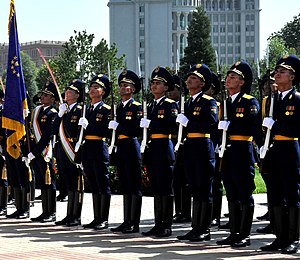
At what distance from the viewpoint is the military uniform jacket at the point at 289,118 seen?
9.30 m

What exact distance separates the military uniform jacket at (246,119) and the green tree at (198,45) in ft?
222

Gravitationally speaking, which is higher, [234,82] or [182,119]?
[234,82]

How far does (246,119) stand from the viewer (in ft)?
32.3

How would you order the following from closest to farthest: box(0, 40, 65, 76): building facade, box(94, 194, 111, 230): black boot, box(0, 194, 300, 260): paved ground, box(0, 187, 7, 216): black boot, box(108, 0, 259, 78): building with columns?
box(0, 194, 300, 260): paved ground, box(94, 194, 111, 230): black boot, box(0, 187, 7, 216): black boot, box(108, 0, 259, 78): building with columns, box(0, 40, 65, 76): building facade

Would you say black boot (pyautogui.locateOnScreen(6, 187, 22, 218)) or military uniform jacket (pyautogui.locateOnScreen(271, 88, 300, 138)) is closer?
military uniform jacket (pyautogui.locateOnScreen(271, 88, 300, 138))

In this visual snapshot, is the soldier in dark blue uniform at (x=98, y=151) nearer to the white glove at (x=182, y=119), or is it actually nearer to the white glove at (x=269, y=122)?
the white glove at (x=182, y=119)

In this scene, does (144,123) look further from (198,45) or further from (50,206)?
(198,45)

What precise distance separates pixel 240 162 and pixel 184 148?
3.08ft

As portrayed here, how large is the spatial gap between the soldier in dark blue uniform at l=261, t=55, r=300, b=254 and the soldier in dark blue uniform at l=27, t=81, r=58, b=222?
4.41 meters

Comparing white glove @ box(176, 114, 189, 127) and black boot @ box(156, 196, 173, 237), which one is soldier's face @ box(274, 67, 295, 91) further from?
black boot @ box(156, 196, 173, 237)

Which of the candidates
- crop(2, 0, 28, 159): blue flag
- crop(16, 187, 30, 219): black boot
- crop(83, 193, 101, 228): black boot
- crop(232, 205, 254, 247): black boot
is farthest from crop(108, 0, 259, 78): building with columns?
crop(232, 205, 254, 247): black boot

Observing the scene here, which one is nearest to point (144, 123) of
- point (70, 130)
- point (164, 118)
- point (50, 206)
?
point (164, 118)

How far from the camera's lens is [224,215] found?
44.0 ft

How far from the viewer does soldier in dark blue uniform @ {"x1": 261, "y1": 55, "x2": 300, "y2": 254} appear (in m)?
9.32
